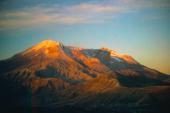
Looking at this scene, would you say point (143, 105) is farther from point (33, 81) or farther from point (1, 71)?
point (1, 71)

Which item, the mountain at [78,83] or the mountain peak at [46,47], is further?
the mountain peak at [46,47]

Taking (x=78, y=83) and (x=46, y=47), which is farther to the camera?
(x=46, y=47)

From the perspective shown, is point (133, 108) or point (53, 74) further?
point (53, 74)

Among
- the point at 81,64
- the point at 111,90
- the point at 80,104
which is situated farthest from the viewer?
the point at 81,64

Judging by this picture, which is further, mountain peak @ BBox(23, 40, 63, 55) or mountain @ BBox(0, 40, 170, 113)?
mountain peak @ BBox(23, 40, 63, 55)

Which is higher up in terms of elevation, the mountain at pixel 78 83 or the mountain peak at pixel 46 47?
the mountain peak at pixel 46 47

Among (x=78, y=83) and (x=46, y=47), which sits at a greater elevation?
(x=46, y=47)

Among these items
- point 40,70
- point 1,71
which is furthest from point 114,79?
point 1,71

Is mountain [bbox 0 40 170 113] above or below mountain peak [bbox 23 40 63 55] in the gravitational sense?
below
